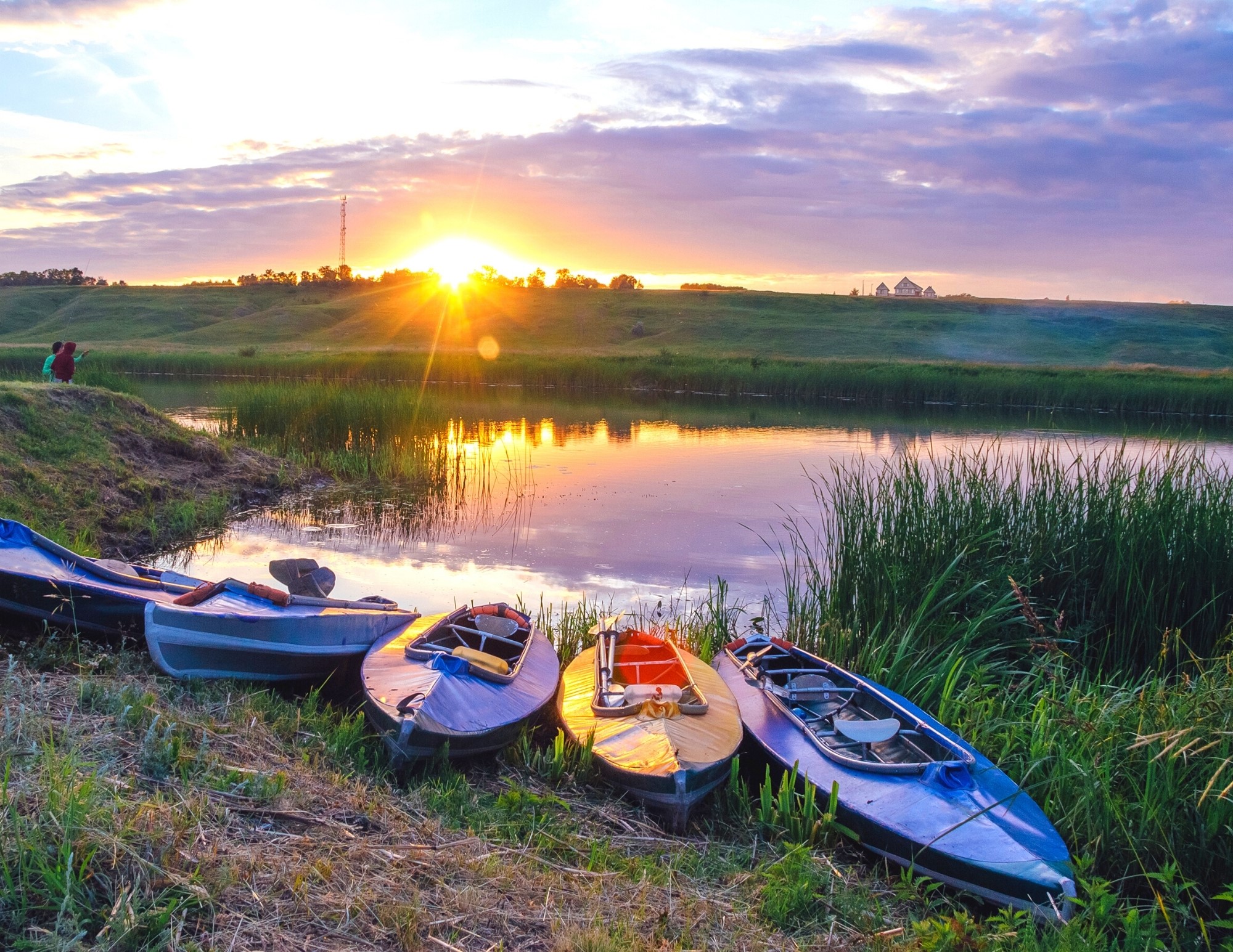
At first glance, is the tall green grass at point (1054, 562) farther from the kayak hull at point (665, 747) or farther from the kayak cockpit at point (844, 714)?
the kayak hull at point (665, 747)

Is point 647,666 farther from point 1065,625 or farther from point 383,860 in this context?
point 1065,625

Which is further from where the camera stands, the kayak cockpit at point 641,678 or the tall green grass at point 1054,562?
the tall green grass at point 1054,562

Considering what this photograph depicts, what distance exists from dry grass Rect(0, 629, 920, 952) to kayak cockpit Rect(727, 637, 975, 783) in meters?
0.76

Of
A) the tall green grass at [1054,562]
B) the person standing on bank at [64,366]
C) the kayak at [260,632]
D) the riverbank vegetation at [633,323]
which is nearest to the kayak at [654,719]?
the kayak at [260,632]

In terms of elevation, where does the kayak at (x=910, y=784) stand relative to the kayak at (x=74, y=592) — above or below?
below

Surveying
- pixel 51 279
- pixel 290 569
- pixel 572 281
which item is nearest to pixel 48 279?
pixel 51 279

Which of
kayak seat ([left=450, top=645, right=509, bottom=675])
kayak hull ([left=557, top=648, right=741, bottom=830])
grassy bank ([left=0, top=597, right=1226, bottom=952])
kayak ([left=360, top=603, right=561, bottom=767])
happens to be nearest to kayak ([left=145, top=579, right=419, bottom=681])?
kayak ([left=360, top=603, right=561, bottom=767])

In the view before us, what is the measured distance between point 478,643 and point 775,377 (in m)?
32.9

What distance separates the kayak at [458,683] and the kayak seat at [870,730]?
1.85m

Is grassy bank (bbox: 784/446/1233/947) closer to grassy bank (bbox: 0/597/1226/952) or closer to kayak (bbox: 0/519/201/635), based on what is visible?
grassy bank (bbox: 0/597/1226/952)

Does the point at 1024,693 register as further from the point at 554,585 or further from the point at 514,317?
the point at 514,317

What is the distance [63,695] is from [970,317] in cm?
8421

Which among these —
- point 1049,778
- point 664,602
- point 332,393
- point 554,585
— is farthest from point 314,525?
point 1049,778

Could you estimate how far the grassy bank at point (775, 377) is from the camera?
32469mm
